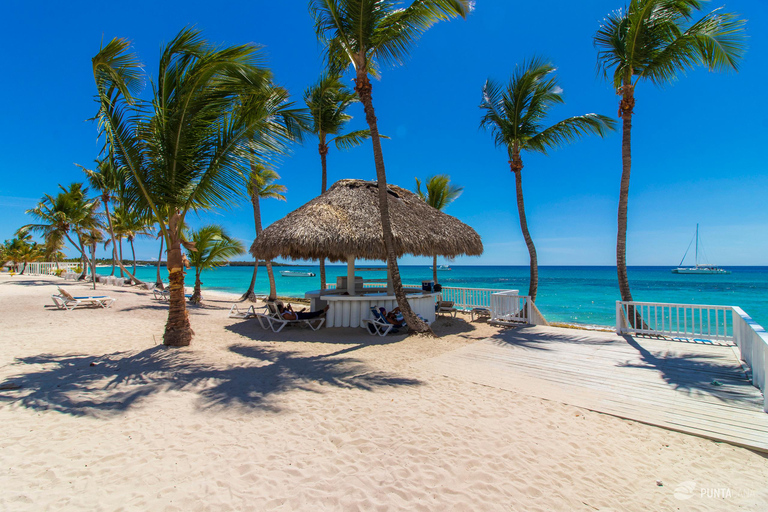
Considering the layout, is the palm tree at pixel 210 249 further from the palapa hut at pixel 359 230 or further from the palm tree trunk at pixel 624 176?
the palm tree trunk at pixel 624 176

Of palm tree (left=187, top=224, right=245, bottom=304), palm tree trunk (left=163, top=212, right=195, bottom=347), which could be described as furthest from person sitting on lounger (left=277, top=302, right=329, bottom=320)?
palm tree (left=187, top=224, right=245, bottom=304)

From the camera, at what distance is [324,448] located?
3199 mm

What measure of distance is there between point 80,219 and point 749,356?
104 ft

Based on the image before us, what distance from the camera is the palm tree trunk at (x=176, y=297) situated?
679 cm

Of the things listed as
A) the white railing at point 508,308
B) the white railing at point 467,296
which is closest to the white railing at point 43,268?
the white railing at point 467,296

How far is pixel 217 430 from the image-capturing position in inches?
137

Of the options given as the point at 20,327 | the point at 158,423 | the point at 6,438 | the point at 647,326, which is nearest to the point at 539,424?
the point at 158,423

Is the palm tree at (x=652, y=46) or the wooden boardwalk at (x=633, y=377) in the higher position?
the palm tree at (x=652, y=46)

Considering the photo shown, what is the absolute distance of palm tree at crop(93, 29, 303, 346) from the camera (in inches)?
242

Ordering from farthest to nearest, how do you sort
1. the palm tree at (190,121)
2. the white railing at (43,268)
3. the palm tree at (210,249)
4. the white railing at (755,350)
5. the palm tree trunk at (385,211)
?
the white railing at (43,268) < the palm tree at (210,249) < the palm tree trunk at (385,211) < the palm tree at (190,121) < the white railing at (755,350)

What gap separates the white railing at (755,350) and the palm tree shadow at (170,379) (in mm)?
4096

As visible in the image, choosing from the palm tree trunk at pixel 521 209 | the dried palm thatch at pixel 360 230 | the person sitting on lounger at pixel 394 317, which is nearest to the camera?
the person sitting on lounger at pixel 394 317

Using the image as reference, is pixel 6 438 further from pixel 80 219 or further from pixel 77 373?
pixel 80 219

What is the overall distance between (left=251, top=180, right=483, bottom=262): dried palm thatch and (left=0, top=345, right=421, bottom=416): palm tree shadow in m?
3.38
